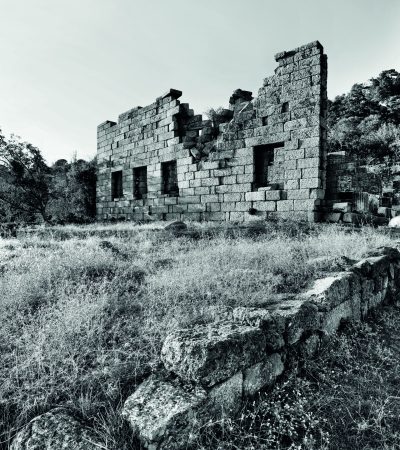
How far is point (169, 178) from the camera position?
456 inches

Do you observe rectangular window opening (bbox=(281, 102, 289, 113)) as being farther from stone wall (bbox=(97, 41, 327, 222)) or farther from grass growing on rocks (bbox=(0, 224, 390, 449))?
grass growing on rocks (bbox=(0, 224, 390, 449))

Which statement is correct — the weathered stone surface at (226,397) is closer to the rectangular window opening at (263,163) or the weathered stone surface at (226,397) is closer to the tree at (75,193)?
the rectangular window opening at (263,163)

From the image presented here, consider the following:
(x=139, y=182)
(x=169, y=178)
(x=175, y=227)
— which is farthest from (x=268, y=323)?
(x=139, y=182)

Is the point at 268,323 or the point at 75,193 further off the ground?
the point at 75,193

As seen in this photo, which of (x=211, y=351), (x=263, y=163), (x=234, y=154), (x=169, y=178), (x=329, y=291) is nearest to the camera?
(x=211, y=351)

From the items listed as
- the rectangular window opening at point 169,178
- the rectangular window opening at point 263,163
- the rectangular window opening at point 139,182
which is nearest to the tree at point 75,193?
the rectangular window opening at point 139,182

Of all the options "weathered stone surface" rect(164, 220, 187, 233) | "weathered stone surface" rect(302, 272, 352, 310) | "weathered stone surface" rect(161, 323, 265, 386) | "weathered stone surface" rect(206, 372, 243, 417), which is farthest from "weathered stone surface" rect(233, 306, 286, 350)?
"weathered stone surface" rect(164, 220, 187, 233)

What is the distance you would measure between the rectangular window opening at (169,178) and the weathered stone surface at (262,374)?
31.1ft

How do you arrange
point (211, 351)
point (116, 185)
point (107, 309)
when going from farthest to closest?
point (116, 185), point (107, 309), point (211, 351)

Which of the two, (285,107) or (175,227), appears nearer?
(175,227)

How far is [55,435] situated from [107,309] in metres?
1.22

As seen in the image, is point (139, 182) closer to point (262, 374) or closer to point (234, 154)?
point (234, 154)

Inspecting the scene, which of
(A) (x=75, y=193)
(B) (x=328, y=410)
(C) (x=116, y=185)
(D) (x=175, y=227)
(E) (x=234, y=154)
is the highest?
(E) (x=234, y=154)

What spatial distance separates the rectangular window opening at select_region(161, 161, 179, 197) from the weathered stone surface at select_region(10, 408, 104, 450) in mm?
9998
